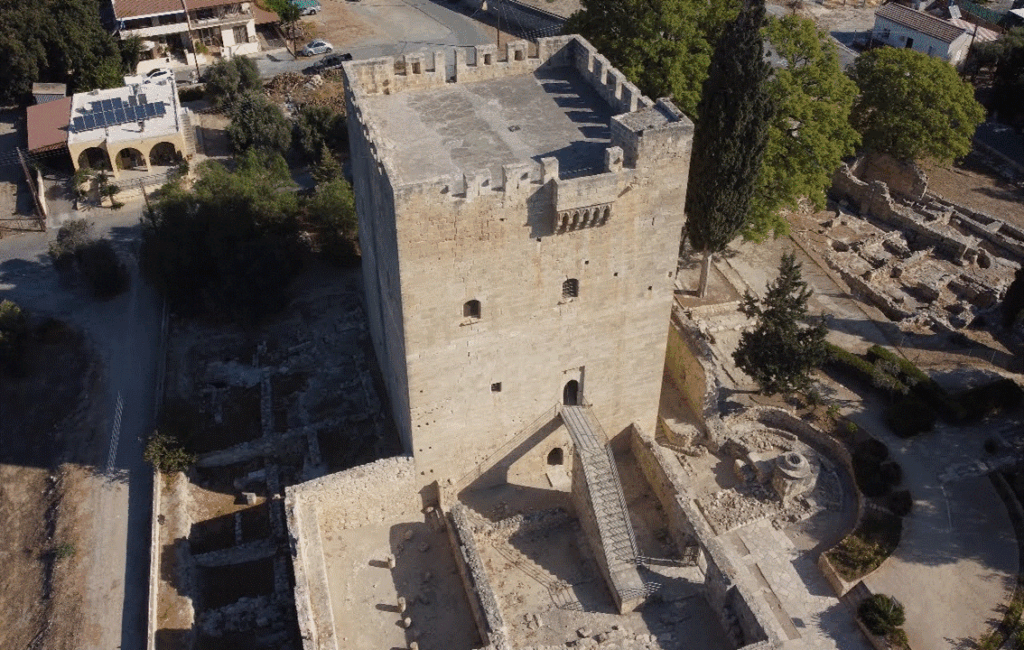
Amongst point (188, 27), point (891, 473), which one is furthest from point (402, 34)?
point (891, 473)

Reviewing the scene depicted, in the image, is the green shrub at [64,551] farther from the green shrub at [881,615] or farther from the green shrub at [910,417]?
the green shrub at [910,417]

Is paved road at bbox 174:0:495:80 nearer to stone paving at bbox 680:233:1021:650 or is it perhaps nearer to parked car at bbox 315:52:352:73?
parked car at bbox 315:52:352:73

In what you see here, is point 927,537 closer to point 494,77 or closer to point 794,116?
point 794,116

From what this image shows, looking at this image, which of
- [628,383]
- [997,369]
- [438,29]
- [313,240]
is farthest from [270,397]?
[438,29]

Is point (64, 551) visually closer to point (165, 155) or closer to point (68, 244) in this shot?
point (68, 244)

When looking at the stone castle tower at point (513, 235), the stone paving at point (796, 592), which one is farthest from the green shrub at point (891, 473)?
the stone castle tower at point (513, 235)

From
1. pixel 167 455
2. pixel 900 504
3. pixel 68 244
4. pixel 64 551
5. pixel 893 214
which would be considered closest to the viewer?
pixel 64 551
